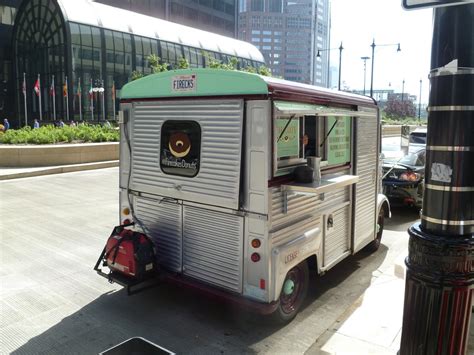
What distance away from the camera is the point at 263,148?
4262mm

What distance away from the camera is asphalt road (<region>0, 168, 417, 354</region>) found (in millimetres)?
4367

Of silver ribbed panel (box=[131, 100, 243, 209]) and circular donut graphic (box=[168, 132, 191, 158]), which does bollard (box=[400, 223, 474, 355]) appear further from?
circular donut graphic (box=[168, 132, 191, 158])

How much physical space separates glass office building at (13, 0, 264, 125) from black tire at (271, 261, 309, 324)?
32.6m

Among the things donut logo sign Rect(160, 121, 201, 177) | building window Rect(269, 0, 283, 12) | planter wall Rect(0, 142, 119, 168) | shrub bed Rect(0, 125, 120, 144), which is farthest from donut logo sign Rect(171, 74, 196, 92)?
building window Rect(269, 0, 283, 12)

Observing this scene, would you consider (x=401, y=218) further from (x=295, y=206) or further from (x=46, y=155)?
(x=46, y=155)

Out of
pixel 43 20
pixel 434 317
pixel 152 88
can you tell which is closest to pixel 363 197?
pixel 152 88

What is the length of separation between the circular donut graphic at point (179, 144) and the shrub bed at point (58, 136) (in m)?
13.8

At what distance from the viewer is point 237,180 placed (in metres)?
4.46

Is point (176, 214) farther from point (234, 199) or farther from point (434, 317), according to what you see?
point (434, 317)

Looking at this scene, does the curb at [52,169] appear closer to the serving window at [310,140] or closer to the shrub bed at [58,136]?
the shrub bed at [58,136]

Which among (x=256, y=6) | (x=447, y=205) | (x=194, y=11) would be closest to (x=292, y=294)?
(x=447, y=205)

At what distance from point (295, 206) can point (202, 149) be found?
1.15 m

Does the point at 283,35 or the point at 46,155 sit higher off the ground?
the point at 283,35

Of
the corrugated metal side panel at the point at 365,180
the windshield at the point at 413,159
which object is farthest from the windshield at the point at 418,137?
the corrugated metal side panel at the point at 365,180
